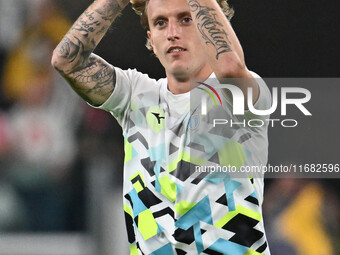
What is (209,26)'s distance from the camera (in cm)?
202

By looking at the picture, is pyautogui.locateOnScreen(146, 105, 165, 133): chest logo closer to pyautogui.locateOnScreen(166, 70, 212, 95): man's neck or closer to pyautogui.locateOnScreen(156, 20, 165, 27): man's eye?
pyautogui.locateOnScreen(166, 70, 212, 95): man's neck

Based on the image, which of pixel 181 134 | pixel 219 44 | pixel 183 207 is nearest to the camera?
pixel 219 44

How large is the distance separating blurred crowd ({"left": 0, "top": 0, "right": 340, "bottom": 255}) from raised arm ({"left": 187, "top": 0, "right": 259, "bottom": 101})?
1616 millimetres

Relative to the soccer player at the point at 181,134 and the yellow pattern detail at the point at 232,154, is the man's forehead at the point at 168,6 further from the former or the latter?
the yellow pattern detail at the point at 232,154

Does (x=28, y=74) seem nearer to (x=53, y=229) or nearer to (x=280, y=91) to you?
(x=53, y=229)

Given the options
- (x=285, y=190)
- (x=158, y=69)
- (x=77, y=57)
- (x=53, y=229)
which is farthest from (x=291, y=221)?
(x=77, y=57)

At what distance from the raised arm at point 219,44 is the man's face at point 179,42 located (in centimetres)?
30

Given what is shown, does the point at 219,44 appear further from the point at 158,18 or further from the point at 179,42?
the point at 158,18

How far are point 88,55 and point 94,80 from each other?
100 millimetres

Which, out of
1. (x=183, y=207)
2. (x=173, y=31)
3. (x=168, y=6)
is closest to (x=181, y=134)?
(x=183, y=207)

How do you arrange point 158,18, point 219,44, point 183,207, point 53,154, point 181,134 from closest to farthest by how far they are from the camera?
1. point 219,44
2. point 183,207
3. point 181,134
4. point 158,18
5. point 53,154

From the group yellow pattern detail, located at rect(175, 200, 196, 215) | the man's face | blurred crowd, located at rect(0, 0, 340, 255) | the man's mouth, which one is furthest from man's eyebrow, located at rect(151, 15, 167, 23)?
blurred crowd, located at rect(0, 0, 340, 255)

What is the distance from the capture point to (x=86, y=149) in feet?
11.8

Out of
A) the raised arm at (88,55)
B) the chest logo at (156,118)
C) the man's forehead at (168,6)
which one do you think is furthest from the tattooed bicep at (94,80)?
the man's forehead at (168,6)
